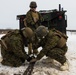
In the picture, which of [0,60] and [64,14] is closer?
[0,60]

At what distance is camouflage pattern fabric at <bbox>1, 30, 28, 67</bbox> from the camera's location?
880 cm

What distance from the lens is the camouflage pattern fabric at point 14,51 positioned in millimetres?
8805

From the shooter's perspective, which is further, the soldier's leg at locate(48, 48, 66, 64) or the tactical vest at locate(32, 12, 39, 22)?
the tactical vest at locate(32, 12, 39, 22)

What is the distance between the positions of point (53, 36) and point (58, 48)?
0.34 m

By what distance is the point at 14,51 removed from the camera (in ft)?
29.0

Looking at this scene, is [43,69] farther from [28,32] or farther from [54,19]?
[54,19]

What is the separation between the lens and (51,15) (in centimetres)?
1422

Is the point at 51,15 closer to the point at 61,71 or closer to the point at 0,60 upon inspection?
the point at 0,60

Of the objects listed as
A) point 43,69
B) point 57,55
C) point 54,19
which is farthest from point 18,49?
point 54,19

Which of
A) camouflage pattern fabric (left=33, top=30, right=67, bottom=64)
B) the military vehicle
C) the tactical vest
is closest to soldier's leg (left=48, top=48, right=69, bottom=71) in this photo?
camouflage pattern fabric (left=33, top=30, right=67, bottom=64)

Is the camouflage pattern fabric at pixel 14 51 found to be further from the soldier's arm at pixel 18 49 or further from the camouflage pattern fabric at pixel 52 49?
the camouflage pattern fabric at pixel 52 49

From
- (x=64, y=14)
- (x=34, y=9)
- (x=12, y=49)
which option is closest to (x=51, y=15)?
(x=64, y=14)

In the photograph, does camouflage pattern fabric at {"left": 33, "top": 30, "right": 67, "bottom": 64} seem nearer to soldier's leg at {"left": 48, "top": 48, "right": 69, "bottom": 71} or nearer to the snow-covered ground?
soldier's leg at {"left": 48, "top": 48, "right": 69, "bottom": 71}

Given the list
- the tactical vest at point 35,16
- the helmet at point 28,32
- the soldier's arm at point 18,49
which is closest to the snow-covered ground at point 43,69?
the soldier's arm at point 18,49
